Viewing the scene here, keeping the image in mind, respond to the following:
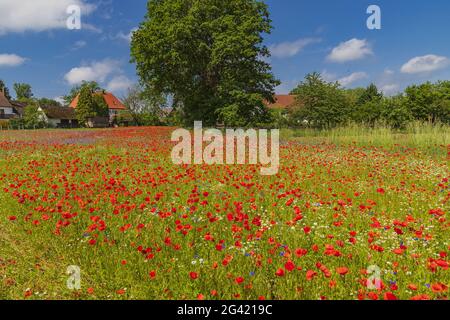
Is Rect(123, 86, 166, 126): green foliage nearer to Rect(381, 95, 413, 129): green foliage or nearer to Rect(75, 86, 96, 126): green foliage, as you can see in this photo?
Rect(75, 86, 96, 126): green foliage

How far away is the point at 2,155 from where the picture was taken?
12.3 metres

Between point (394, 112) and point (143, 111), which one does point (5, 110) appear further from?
point (394, 112)

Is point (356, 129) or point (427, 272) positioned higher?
point (356, 129)

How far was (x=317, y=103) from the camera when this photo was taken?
26.8m

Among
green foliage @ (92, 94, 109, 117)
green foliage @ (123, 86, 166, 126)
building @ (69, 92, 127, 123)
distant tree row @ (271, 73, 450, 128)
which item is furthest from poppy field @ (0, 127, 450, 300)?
building @ (69, 92, 127, 123)

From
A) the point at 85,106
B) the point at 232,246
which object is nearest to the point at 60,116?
the point at 85,106

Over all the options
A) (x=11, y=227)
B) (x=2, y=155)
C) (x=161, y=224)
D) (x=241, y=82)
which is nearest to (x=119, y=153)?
(x=2, y=155)

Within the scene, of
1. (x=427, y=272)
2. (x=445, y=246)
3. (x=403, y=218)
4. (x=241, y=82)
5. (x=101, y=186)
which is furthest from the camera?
(x=241, y=82)

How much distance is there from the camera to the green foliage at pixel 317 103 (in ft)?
86.9

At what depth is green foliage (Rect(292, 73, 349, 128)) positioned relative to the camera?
86.9ft

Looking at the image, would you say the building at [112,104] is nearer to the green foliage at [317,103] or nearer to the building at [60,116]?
the building at [60,116]

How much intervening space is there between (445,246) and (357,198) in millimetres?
2165

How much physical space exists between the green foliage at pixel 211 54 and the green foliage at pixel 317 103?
11.6 ft
